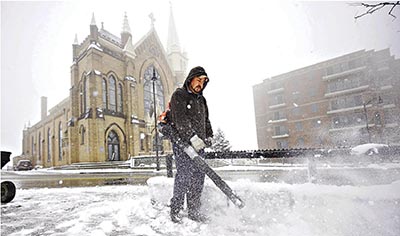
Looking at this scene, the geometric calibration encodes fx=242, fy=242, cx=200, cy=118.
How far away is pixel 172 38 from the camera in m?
40.1

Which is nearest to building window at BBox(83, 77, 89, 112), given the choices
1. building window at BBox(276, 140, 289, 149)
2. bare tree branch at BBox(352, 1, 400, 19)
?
bare tree branch at BBox(352, 1, 400, 19)

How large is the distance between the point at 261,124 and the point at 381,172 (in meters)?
40.2

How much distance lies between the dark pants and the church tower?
112 ft

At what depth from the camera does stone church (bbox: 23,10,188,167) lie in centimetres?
2400

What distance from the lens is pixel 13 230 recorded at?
2.62 meters

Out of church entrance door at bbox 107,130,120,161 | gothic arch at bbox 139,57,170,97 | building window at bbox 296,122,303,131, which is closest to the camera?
church entrance door at bbox 107,130,120,161

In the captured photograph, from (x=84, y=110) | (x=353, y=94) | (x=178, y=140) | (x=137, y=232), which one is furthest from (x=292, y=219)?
(x=353, y=94)

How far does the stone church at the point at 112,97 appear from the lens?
24.0 m

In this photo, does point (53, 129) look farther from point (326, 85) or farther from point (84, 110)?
point (326, 85)

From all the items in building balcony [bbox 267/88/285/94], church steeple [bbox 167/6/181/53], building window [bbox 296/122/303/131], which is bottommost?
building window [bbox 296/122/303/131]

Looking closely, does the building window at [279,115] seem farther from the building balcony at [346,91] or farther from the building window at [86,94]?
the building window at [86,94]

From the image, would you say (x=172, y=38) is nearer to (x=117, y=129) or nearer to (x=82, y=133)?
(x=117, y=129)

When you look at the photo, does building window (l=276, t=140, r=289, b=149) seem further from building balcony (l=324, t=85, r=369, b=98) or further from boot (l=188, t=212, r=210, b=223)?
boot (l=188, t=212, r=210, b=223)

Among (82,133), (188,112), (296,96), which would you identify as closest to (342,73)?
(296,96)
